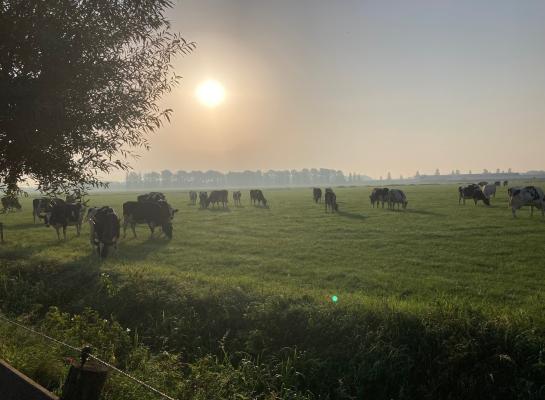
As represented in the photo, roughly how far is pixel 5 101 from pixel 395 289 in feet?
39.3

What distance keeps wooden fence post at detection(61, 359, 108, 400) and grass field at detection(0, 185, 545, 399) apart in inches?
99.2

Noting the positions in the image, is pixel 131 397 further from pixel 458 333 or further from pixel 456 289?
pixel 456 289

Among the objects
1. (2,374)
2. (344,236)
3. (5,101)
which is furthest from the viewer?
(344,236)

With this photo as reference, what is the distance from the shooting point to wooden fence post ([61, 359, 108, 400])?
4.74 metres

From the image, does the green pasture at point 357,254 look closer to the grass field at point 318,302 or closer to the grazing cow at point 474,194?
the grass field at point 318,302

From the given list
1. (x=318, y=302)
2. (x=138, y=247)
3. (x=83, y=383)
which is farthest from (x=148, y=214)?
(x=83, y=383)

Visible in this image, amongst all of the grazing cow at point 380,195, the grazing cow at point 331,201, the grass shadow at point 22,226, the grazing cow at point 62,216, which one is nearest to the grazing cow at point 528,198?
the grazing cow at point 380,195

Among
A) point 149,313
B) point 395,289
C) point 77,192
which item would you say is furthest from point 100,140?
point 395,289

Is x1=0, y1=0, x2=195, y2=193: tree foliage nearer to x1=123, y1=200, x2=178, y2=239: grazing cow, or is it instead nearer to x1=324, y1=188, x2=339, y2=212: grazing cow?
x1=123, y1=200, x2=178, y2=239: grazing cow

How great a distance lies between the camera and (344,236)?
23891 millimetres

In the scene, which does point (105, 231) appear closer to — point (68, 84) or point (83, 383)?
point (68, 84)

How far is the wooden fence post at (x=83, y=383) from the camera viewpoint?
187 inches

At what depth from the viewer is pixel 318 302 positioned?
995 centimetres

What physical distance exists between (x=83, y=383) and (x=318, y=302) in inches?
247
